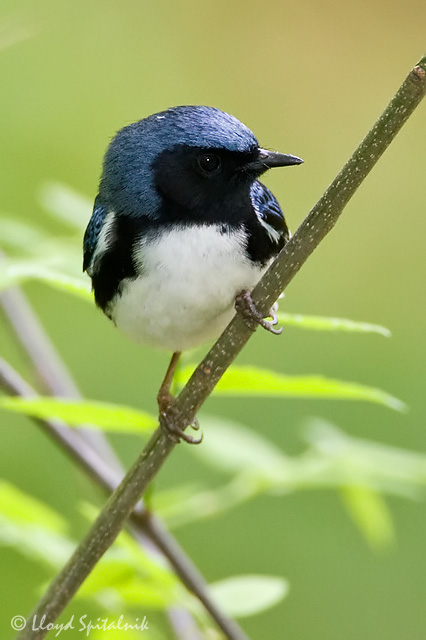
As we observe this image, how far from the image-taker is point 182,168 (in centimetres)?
155

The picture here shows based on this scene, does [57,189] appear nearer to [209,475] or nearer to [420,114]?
[209,475]

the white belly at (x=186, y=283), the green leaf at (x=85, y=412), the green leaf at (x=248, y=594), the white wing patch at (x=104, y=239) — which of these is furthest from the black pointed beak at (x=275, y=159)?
the green leaf at (x=248, y=594)

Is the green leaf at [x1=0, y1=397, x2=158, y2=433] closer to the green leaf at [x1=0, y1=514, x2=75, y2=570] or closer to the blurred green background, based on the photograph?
the green leaf at [x1=0, y1=514, x2=75, y2=570]

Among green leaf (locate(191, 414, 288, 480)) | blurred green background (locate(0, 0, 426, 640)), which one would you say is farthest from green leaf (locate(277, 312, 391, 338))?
blurred green background (locate(0, 0, 426, 640))

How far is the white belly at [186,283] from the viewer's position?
57.6 inches

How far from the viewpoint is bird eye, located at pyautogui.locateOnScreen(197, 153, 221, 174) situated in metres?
1.55

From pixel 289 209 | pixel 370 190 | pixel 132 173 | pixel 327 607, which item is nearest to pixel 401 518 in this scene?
pixel 327 607

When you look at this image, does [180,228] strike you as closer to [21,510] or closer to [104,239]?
[104,239]

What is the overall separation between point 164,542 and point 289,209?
3.33 metres

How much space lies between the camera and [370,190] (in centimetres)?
495

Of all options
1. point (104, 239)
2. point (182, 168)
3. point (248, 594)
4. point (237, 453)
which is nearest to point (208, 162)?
point (182, 168)

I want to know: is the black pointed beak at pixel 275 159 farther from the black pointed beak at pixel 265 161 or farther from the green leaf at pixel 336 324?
the green leaf at pixel 336 324

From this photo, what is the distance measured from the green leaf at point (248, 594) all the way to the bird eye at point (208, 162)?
672 mm

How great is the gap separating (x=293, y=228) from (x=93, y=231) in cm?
260
